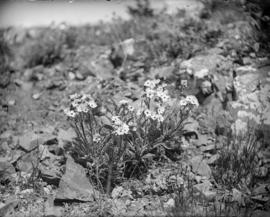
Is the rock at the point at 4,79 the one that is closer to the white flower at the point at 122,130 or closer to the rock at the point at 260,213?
the white flower at the point at 122,130

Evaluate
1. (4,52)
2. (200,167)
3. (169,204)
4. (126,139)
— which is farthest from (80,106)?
(4,52)

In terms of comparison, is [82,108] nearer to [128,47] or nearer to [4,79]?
[128,47]

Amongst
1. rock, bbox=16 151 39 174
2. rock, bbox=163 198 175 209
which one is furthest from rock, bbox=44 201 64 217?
rock, bbox=163 198 175 209

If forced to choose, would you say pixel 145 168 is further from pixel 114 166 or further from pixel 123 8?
pixel 123 8

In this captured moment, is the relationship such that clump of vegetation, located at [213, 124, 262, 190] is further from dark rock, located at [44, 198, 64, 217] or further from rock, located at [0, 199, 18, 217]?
rock, located at [0, 199, 18, 217]

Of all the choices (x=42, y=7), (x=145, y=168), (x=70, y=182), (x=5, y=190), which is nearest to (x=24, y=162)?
(x=5, y=190)

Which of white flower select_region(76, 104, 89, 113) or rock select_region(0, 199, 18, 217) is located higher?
white flower select_region(76, 104, 89, 113)
